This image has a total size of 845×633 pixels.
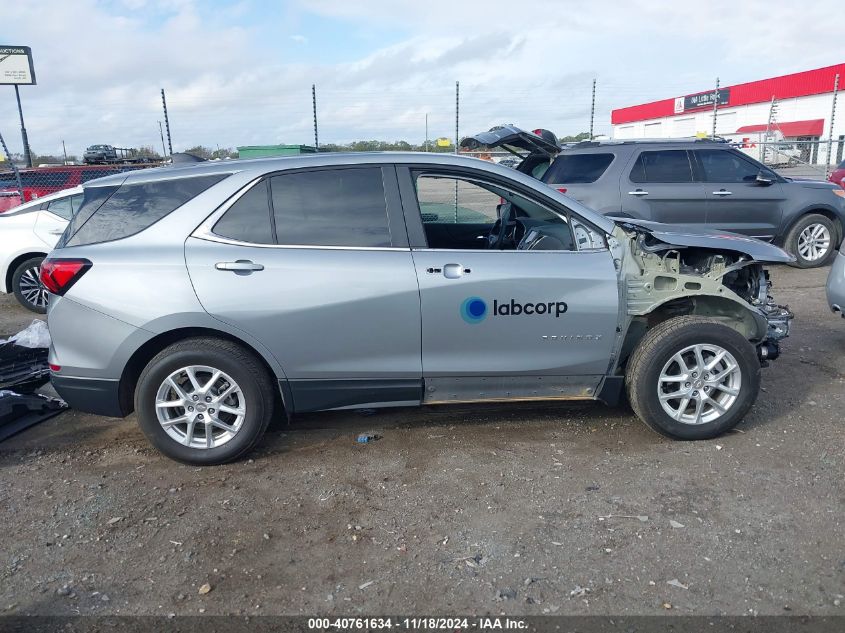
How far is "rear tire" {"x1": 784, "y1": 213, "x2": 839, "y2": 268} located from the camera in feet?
30.9

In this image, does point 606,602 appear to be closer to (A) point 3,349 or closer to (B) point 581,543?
(B) point 581,543

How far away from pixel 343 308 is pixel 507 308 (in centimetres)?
96

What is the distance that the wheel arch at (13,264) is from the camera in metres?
7.84

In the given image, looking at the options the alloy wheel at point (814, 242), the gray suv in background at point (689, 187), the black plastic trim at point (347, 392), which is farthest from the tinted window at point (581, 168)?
the black plastic trim at point (347, 392)

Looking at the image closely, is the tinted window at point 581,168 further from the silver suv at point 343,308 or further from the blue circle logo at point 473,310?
the blue circle logo at point 473,310

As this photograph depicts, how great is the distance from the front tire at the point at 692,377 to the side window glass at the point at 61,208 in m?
7.08

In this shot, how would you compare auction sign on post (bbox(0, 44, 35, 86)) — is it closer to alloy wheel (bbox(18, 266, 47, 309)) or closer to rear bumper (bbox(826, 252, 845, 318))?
alloy wheel (bbox(18, 266, 47, 309))

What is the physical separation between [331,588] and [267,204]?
2.14m

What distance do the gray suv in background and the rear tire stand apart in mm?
21

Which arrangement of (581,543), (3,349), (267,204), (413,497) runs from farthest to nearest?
(3,349)
(267,204)
(413,497)
(581,543)

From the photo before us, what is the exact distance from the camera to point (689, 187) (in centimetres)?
886

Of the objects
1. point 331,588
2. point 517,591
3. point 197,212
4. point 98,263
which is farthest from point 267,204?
point 517,591

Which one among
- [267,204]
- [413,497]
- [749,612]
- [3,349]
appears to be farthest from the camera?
[3,349]

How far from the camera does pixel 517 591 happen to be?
2.71 m
